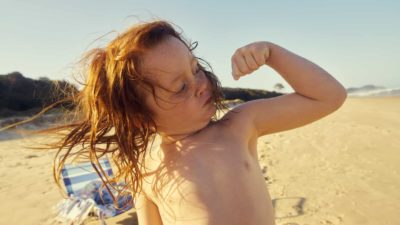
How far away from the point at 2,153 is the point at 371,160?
798 centimetres

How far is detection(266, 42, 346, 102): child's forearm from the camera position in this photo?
2.01 meters

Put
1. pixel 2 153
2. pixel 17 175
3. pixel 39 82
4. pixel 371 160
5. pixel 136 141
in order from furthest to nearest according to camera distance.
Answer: pixel 39 82 < pixel 2 153 < pixel 17 175 < pixel 371 160 < pixel 136 141

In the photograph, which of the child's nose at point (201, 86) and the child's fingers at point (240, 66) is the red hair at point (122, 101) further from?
the child's fingers at point (240, 66)

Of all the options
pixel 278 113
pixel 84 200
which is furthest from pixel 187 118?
pixel 84 200

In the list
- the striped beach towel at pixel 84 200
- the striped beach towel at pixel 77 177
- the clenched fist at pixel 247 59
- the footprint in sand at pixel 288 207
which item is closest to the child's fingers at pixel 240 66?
the clenched fist at pixel 247 59

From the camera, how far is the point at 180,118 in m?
2.03

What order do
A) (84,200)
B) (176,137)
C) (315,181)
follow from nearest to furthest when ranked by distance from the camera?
(176,137) → (84,200) → (315,181)

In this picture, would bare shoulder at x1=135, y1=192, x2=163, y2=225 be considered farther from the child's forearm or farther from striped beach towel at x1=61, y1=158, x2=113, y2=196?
striped beach towel at x1=61, y1=158, x2=113, y2=196

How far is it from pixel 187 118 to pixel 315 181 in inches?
127

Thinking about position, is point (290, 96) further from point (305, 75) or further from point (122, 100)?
point (122, 100)

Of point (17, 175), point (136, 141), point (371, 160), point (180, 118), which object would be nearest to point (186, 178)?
point (180, 118)

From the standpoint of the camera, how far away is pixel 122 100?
2.08 m

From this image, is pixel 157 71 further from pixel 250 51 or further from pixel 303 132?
pixel 303 132

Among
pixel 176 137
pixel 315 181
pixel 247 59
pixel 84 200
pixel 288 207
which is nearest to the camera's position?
pixel 247 59
